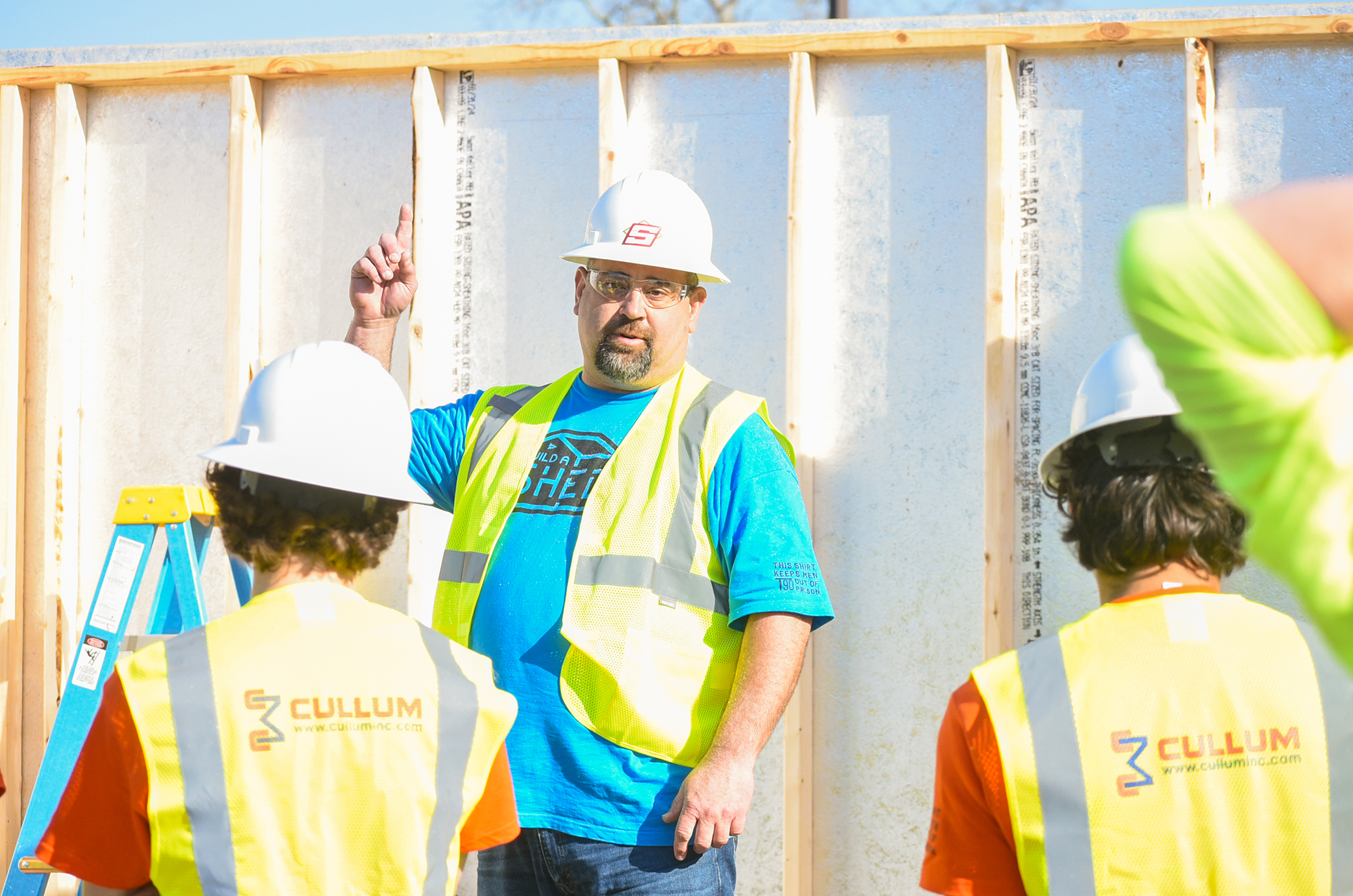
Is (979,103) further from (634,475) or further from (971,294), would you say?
(634,475)

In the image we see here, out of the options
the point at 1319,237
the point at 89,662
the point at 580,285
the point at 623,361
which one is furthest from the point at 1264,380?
the point at 89,662

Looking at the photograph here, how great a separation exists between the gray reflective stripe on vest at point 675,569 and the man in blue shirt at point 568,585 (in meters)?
0.04

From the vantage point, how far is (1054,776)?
Answer: 1.59m

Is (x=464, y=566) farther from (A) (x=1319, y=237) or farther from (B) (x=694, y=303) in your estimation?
(A) (x=1319, y=237)

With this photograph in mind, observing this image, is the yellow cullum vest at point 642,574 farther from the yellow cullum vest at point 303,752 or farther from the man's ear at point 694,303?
the yellow cullum vest at point 303,752

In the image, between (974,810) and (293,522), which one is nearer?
(974,810)

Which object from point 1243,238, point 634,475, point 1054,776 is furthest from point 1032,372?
point 1243,238

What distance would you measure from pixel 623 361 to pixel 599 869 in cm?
109

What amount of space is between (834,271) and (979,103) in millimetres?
610

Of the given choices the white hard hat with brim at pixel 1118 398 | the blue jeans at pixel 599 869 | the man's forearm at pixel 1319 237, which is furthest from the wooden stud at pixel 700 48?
the man's forearm at pixel 1319 237

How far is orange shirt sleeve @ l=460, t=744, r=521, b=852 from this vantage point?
178cm

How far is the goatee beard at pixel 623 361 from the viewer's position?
9.34 ft

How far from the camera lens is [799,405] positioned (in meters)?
3.53

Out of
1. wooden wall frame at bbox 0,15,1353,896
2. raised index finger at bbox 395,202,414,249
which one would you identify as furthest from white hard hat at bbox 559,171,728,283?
wooden wall frame at bbox 0,15,1353,896
